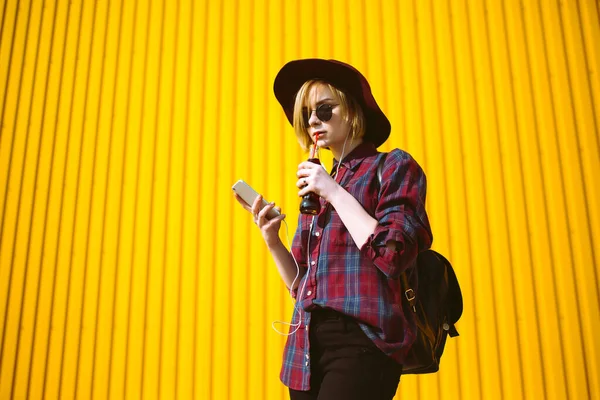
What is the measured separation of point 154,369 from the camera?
2.67m

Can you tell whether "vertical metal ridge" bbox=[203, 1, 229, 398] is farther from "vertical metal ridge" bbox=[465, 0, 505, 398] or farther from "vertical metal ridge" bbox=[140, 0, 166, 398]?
"vertical metal ridge" bbox=[465, 0, 505, 398]

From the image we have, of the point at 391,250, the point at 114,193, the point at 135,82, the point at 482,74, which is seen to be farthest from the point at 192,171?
the point at 391,250

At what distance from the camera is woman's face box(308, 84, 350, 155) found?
4.76ft

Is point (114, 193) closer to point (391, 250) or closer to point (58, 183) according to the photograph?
point (58, 183)

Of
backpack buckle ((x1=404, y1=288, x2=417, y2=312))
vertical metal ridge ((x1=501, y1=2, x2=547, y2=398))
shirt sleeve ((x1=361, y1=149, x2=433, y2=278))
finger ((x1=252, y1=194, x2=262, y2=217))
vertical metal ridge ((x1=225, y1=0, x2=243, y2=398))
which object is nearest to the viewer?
shirt sleeve ((x1=361, y1=149, x2=433, y2=278))

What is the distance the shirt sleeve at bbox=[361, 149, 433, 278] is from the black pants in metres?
0.16

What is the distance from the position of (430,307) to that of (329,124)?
52 cm

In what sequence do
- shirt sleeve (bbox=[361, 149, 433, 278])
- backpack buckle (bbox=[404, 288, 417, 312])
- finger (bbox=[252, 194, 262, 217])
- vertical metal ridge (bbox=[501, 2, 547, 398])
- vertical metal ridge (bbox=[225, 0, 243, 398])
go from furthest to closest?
vertical metal ridge (bbox=[225, 0, 243, 398])
vertical metal ridge (bbox=[501, 2, 547, 398])
finger (bbox=[252, 194, 262, 217])
backpack buckle (bbox=[404, 288, 417, 312])
shirt sleeve (bbox=[361, 149, 433, 278])

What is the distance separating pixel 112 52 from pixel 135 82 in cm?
24

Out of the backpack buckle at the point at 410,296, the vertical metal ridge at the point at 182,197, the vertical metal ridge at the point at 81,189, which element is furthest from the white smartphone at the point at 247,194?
the vertical metal ridge at the point at 81,189

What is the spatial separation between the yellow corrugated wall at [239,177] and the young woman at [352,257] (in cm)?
136

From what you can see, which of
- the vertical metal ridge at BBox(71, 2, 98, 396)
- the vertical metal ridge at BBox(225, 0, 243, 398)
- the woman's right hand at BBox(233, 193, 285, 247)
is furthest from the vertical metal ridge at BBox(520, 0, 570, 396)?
the vertical metal ridge at BBox(71, 2, 98, 396)

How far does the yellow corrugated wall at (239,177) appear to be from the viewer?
262cm

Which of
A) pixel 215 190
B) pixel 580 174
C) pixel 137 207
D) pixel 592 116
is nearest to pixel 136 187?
pixel 137 207
